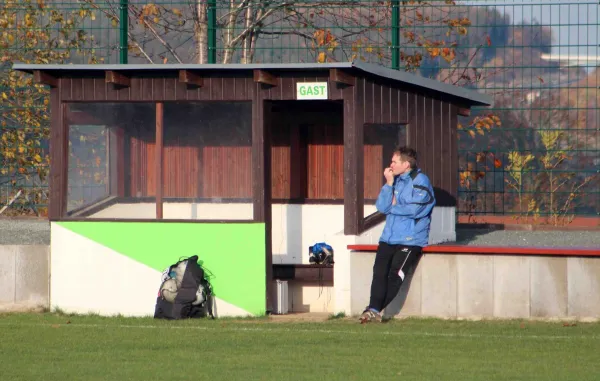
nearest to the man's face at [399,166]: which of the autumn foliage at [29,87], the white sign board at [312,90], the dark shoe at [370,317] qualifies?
the white sign board at [312,90]

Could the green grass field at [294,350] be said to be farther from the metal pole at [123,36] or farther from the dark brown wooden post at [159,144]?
the metal pole at [123,36]

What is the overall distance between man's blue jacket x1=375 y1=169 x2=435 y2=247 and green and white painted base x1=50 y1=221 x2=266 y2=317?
4.85ft

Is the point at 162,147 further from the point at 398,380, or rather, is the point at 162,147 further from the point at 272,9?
the point at 398,380

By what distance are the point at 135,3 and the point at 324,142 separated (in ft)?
12.5

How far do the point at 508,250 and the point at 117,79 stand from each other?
439cm

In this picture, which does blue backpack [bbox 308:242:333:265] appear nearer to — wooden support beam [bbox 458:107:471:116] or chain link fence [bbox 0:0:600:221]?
wooden support beam [bbox 458:107:471:116]

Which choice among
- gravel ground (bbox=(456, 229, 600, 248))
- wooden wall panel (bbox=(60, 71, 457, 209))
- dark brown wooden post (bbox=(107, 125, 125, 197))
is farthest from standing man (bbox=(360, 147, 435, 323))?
dark brown wooden post (bbox=(107, 125, 125, 197))

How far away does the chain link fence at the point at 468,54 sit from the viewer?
616 inches

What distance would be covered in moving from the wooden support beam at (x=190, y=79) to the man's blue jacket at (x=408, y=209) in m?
2.35

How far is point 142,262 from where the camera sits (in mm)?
13562

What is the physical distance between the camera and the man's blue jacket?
40.8 ft

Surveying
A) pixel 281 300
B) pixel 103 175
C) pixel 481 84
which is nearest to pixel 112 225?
pixel 103 175

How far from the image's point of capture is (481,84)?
16484mm

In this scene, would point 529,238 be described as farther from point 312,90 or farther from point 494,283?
point 312,90
